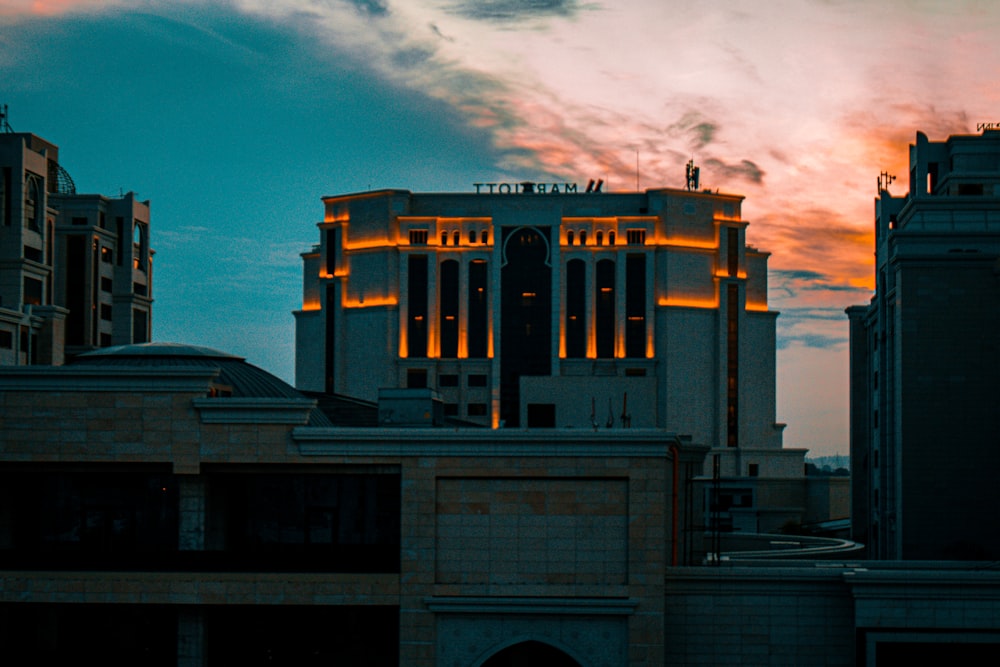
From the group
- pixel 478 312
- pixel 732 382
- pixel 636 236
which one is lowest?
pixel 732 382

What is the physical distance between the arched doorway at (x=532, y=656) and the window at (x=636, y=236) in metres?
108

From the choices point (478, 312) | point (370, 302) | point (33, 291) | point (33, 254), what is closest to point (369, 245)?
point (370, 302)

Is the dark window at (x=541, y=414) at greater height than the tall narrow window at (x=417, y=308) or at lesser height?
lesser

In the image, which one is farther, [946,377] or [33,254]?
[33,254]

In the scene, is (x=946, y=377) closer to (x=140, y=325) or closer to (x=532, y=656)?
(x=532, y=656)

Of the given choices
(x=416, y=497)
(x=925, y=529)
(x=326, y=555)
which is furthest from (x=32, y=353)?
(x=925, y=529)

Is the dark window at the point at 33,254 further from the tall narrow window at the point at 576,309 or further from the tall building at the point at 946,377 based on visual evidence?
the tall building at the point at 946,377

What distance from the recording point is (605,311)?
149750 millimetres

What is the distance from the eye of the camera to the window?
150500 mm

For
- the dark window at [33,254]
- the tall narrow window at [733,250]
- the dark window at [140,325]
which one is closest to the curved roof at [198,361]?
the dark window at [33,254]

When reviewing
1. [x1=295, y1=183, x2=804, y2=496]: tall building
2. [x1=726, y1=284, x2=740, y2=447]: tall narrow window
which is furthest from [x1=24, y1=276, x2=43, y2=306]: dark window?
[x1=726, y1=284, x2=740, y2=447]: tall narrow window

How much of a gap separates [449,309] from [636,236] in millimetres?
25058

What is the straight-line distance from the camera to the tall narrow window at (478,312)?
150125mm

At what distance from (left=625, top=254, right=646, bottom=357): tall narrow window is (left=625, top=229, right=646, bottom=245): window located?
1995mm
